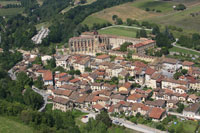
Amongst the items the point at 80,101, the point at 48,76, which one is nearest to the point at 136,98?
the point at 80,101

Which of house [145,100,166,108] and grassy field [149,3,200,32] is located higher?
grassy field [149,3,200,32]

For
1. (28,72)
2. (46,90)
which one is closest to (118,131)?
(46,90)

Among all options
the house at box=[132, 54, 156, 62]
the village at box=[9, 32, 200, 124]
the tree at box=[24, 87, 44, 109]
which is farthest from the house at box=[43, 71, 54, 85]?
the house at box=[132, 54, 156, 62]

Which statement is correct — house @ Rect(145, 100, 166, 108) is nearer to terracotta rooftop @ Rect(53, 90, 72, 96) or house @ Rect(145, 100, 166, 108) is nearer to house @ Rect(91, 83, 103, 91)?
house @ Rect(91, 83, 103, 91)

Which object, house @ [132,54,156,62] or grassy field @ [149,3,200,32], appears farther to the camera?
grassy field @ [149,3,200,32]

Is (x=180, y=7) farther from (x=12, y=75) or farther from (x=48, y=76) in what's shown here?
(x=12, y=75)

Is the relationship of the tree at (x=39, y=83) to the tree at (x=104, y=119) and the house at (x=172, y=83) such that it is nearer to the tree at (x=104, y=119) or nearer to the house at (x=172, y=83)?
the tree at (x=104, y=119)

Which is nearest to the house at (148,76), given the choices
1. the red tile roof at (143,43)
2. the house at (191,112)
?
the house at (191,112)
